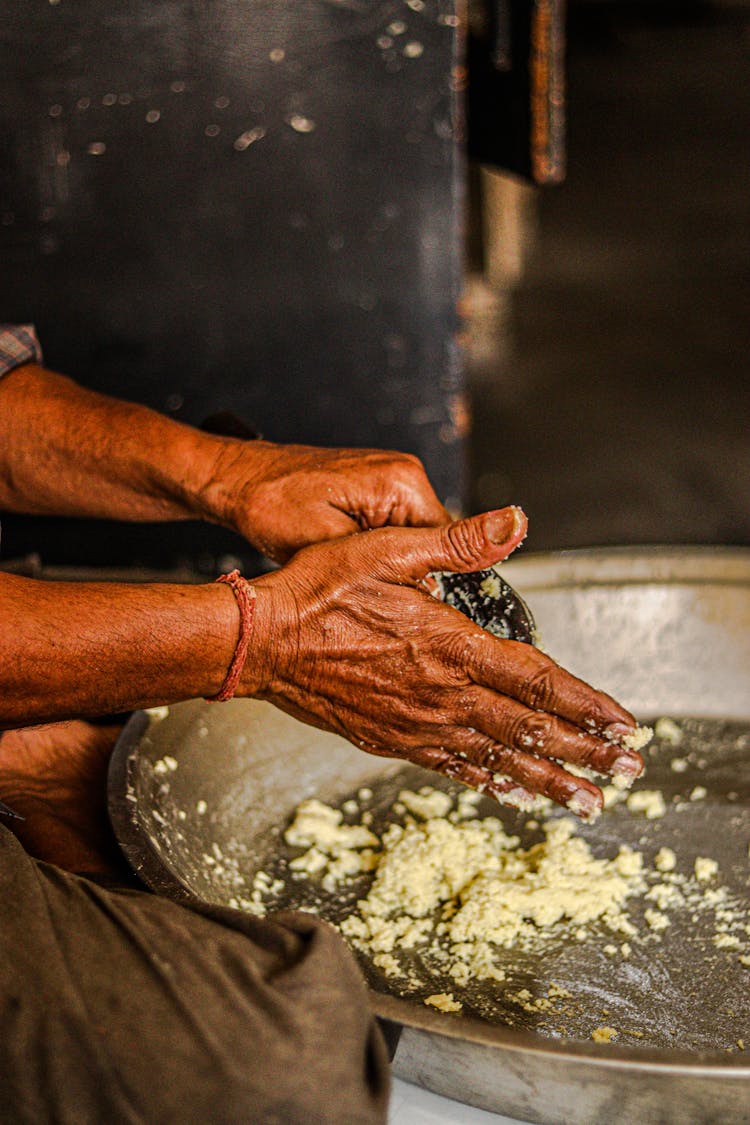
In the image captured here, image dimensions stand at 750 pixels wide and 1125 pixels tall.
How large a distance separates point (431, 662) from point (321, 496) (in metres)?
0.27

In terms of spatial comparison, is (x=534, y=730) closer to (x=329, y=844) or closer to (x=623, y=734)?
(x=623, y=734)

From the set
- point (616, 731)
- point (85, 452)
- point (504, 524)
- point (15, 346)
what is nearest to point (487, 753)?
point (616, 731)

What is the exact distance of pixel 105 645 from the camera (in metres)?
1.10

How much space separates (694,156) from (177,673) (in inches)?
422

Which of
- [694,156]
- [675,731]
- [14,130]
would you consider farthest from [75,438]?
[694,156]

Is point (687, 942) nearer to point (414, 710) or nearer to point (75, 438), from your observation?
point (414, 710)

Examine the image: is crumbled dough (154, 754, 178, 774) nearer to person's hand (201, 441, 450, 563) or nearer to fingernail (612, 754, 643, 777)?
person's hand (201, 441, 450, 563)

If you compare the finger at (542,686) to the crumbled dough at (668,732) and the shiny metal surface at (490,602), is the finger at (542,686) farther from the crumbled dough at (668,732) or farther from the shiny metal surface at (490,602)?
the crumbled dough at (668,732)

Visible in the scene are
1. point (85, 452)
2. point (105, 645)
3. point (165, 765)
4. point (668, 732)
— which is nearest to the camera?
point (105, 645)

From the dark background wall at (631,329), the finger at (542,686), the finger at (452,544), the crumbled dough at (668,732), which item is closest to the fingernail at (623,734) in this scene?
the finger at (542,686)

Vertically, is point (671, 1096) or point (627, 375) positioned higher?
point (671, 1096)

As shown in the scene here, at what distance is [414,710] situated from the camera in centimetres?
122

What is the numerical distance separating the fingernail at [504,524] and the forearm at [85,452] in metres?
0.49

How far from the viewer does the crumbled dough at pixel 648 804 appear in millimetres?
1483
